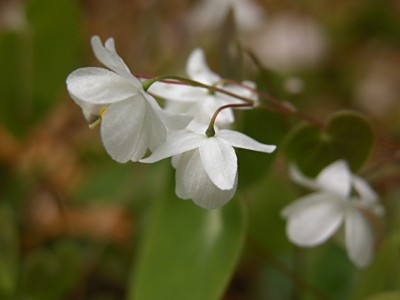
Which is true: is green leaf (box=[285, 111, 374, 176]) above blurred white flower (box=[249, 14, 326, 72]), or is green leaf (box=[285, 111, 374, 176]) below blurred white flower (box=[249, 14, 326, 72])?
above

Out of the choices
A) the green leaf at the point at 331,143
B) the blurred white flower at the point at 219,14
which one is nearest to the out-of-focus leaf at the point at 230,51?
the green leaf at the point at 331,143

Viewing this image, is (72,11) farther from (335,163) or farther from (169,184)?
(335,163)

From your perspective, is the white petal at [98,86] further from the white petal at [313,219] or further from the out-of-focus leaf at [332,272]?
the out-of-focus leaf at [332,272]

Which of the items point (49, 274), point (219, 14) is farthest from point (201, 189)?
point (219, 14)

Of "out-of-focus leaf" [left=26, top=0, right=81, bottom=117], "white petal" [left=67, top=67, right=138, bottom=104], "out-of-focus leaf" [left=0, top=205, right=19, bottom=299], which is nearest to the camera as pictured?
"white petal" [left=67, top=67, right=138, bottom=104]

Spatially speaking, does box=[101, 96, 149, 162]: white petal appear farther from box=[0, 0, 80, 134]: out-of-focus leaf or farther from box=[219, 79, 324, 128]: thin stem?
box=[0, 0, 80, 134]: out-of-focus leaf

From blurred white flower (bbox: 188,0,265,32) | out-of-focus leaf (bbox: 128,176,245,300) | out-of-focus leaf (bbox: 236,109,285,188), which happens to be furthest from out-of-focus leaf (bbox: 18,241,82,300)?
blurred white flower (bbox: 188,0,265,32)

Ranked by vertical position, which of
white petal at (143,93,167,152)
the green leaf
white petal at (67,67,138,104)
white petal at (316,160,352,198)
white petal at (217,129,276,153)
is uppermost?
white petal at (67,67,138,104)

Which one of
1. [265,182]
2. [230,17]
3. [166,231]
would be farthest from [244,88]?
[265,182]
